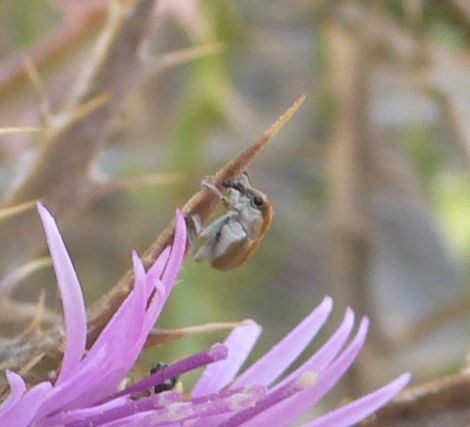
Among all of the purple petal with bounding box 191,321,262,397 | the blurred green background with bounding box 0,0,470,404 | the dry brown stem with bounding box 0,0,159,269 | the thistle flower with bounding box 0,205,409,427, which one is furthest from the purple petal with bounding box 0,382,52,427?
the blurred green background with bounding box 0,0,470,404

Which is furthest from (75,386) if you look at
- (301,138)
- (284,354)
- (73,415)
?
(301,138)

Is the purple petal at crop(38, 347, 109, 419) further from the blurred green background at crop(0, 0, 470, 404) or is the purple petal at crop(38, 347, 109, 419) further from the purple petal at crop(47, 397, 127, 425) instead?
the blurred green background at crop(0, 0, 470, 404)

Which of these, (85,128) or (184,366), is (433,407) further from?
(85,128)

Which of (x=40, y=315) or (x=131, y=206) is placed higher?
(x=40, y=315)

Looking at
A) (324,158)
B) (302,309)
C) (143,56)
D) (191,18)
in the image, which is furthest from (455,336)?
(143,56)

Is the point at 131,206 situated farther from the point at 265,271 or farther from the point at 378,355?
the point at 378,355

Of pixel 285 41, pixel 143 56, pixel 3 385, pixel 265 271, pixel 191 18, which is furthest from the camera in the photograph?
pixel 265 271

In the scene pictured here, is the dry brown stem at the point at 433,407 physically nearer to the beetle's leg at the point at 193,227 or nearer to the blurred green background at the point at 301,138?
the beetle's leg at the point at 193,227

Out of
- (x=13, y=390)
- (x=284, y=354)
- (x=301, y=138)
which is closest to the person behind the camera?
(x=13, y=390)
